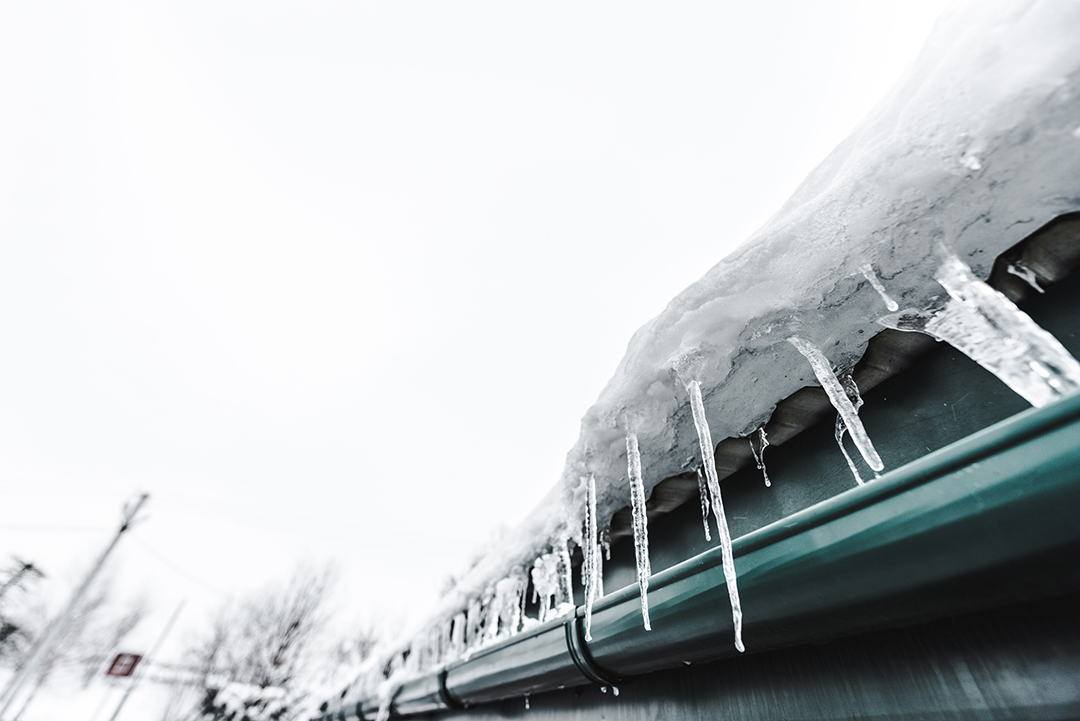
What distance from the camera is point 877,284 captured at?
96cm

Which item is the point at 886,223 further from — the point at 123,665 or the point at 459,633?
the point at 123,665

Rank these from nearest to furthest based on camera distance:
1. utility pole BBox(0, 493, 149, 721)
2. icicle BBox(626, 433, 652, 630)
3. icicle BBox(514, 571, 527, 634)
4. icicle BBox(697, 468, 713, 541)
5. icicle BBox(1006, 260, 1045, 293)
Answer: icicle BBox(1006, 260, 1045, 293)
icicle BBox(626, 433, 652, 630)
icicle BBox(697, 468, 713, 541)
icicle BBox(514, 571, 527, 634)
utility pole BBox(0, 493, 149, 721)

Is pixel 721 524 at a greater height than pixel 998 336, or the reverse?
pixel 998 336

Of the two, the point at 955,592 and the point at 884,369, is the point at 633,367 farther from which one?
the point at 955,592

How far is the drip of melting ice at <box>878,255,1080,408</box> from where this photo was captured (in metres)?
0.75

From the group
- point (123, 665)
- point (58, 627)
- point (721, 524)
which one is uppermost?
point (58, 627)

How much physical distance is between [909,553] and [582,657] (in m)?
1.32

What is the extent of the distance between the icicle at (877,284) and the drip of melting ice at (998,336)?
3 cm

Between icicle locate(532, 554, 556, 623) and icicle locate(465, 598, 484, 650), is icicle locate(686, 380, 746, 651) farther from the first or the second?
icicle locate(465, 598, 484, 650)

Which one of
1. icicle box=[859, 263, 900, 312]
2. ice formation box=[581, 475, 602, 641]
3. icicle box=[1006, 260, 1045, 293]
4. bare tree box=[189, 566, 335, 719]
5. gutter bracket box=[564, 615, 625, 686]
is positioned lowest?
gutter bracket box=[564, 615, 625, 686]

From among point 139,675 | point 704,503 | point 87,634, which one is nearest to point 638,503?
point 704,503

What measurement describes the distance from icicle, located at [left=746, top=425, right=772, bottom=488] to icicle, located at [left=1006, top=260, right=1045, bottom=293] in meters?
0.67

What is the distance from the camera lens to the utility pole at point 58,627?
9.93 meters

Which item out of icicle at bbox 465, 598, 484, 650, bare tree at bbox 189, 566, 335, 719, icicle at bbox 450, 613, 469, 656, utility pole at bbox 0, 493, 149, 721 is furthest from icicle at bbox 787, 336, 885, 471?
bare tree at bbox 189, 566, 335, 719
